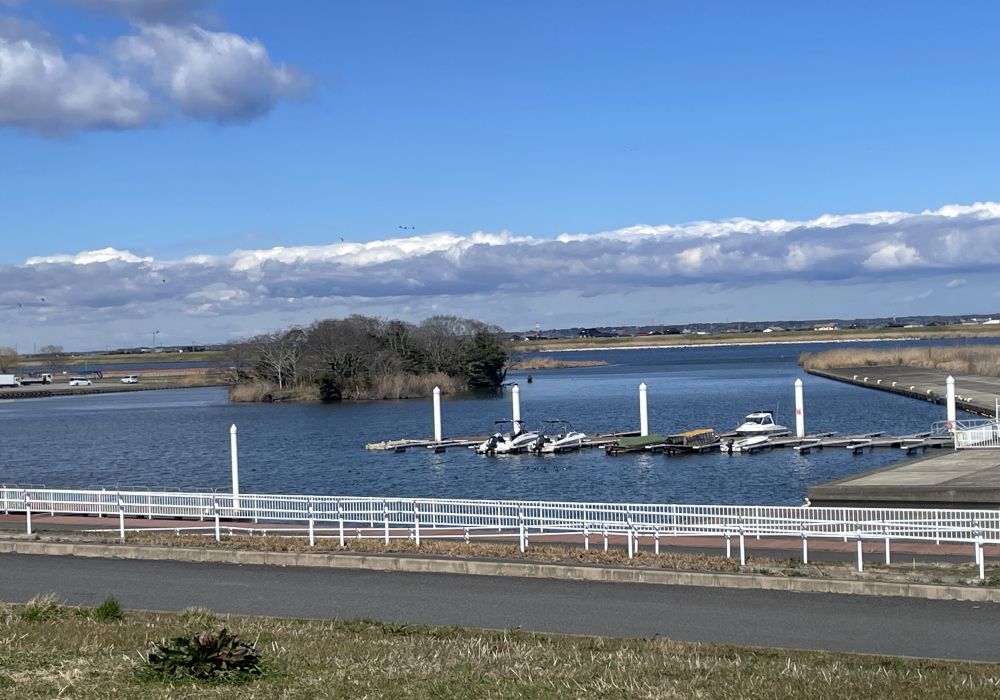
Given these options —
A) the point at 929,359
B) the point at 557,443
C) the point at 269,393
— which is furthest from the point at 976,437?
the point at 269,393

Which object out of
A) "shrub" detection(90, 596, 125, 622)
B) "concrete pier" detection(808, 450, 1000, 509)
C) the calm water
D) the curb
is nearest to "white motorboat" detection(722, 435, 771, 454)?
the calm water

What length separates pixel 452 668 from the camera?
1106cm

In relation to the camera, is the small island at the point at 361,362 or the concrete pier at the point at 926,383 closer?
the concrete pier at the point at 926,383

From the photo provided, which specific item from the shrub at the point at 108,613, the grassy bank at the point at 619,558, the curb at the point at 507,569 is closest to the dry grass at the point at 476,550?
the grassy bank at the point at 619,558

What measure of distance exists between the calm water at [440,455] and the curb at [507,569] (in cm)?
2918

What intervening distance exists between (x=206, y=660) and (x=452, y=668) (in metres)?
2.39

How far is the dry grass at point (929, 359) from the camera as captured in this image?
116 meters

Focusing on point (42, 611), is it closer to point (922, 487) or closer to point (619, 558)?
point (619, 558)

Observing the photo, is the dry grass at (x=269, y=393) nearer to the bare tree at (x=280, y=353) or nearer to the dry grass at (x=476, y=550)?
the bare tree at (x=280, y=353)

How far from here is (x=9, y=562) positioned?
830 inches

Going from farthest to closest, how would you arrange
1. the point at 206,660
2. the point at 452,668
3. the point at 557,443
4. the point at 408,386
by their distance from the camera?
the point at 408,386, the point at 557,443, the point at 452,668, the point at 206,660

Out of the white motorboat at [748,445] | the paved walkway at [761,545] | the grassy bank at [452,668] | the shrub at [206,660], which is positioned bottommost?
the white motorboat at [748,445]

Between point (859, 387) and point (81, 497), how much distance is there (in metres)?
98.2

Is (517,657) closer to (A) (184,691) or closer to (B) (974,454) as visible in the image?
(A) (184,691)
